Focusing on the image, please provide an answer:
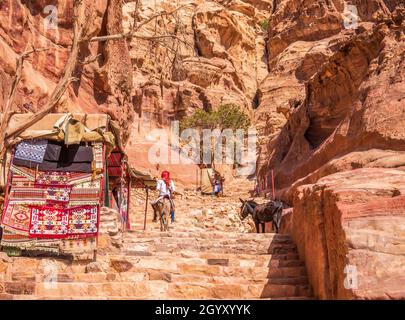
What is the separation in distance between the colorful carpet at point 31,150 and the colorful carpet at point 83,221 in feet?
3.95

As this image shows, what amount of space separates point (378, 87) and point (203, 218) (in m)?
8.71

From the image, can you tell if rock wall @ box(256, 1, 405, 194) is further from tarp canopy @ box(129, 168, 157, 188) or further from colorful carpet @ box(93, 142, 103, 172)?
colorful carpet @ box(93, 142, 103, 172)

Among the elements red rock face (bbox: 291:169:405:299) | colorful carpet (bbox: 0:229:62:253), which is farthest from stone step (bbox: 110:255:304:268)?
colorful carpet (bbox: 0:229:62:253)

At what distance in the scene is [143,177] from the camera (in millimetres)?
14555

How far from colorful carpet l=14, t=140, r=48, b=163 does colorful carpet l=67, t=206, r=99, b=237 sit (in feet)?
3.95

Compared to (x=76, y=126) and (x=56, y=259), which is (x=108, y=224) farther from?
(x=76, y=126)

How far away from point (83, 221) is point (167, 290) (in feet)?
9.38

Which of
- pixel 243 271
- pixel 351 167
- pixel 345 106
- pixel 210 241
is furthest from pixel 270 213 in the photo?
pixel 345 106

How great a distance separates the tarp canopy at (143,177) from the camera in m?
14.0

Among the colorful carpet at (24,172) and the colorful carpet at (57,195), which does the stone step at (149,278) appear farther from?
the colorful carpet at (24,172)

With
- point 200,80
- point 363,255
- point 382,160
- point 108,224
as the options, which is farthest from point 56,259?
point 200,80

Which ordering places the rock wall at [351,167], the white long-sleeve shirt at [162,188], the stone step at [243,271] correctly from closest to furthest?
the rock wall at [351,167] → the stone step at [243,271] → the white long-sleeve shirt at [162,188]

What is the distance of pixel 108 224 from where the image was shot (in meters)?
8.73

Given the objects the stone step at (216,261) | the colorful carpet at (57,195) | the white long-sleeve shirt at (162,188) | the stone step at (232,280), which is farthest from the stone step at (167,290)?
the white long-sleeve shirt at (162,188)
